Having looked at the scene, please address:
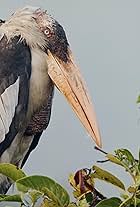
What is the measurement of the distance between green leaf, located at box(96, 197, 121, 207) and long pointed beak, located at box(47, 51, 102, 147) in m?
1.15

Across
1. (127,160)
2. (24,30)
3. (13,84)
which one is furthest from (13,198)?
(24,30)

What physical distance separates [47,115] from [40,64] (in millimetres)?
219

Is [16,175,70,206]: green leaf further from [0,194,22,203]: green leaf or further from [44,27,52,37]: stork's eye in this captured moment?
[44,27,52,37]: stork's eye

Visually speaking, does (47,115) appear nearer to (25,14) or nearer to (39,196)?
(25,14)

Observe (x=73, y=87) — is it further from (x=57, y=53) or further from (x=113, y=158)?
(x=113, y=158)

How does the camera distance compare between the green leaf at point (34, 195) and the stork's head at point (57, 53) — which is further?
the stork's head at point (57, 53)

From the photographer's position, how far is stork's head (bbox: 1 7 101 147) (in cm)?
198

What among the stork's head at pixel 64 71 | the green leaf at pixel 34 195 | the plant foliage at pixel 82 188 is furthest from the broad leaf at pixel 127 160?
the stork's head at pixel 64 71

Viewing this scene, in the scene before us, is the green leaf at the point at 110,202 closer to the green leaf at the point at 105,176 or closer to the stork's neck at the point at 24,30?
the green leaf at the point at 105,176

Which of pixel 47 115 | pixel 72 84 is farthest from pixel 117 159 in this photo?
pixel 47 115

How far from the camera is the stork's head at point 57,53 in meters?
1.98

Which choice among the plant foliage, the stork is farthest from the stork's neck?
the plant foliage

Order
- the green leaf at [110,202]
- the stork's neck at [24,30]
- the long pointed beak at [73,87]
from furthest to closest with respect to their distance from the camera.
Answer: the stork's neck at [24,30]
the long pointed beak at [73,87]
the green leaf at [110,202]

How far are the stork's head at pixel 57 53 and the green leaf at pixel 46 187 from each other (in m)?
1.18
